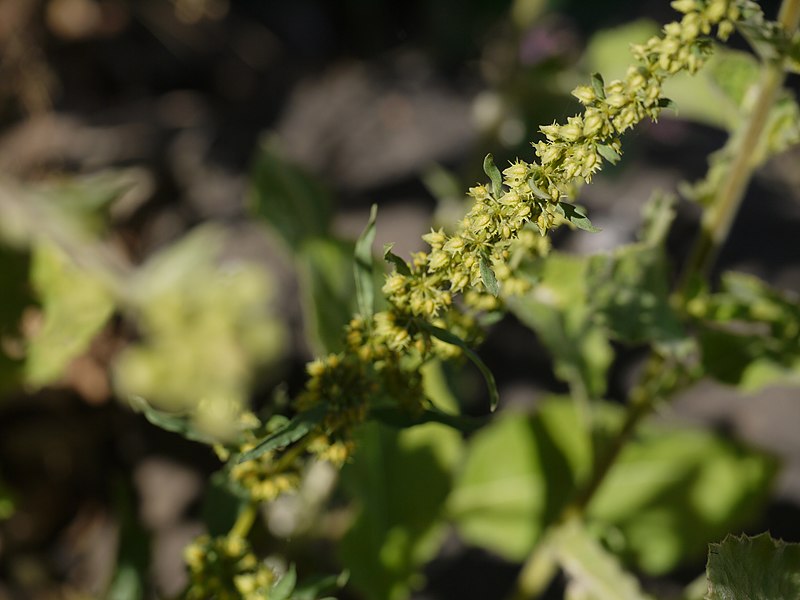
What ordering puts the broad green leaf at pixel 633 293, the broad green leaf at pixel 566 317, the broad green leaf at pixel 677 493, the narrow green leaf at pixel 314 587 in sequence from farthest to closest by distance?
1. the broad green leaf at pixel 677 493
2. the broad green leaf at pixel 566 317
3. the broad green leaf at pixel 633 293
4. the narrow green leaf at pixel 314 587

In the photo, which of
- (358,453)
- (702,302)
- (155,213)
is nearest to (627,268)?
(702,302)

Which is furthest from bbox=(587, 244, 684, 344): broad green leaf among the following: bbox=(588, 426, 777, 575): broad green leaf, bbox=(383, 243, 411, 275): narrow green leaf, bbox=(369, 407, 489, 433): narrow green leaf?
bbox=(588, 426, 777, 575): broad green leaf

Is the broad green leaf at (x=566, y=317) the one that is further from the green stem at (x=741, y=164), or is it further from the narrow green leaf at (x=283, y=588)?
the narrow green leaf at (x=283, y=588)

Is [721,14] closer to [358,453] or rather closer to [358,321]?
[358,321]

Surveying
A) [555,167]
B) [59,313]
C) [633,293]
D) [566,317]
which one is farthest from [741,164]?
[59,313]

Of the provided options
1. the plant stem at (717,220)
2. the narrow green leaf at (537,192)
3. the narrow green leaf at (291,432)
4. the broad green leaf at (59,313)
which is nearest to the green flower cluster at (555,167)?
the narrow green leaf at (537,192)

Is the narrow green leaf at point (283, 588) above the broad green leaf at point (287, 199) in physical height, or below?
above
